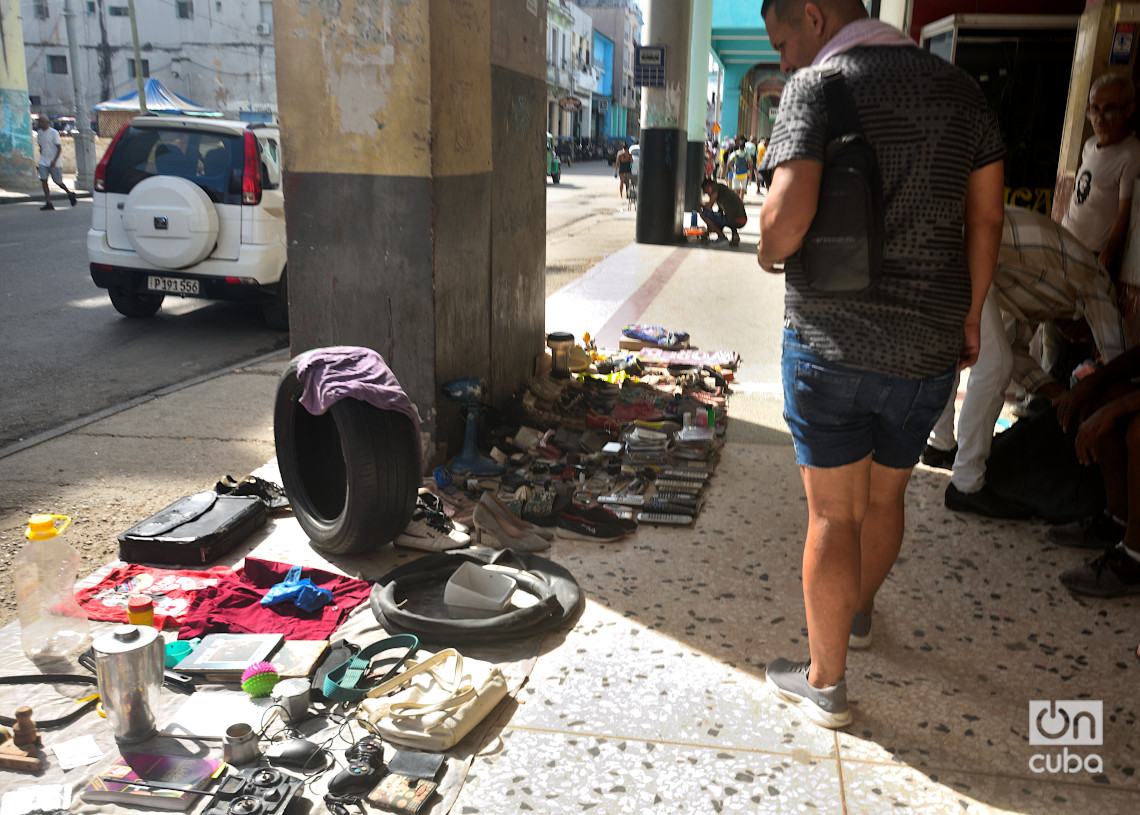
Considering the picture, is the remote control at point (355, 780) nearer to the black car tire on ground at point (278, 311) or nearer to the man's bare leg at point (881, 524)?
the man's bare leg at point (881, 524)

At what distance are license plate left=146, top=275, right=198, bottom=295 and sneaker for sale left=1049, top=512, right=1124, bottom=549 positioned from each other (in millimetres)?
7225

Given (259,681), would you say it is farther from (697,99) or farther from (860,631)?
(697,99)

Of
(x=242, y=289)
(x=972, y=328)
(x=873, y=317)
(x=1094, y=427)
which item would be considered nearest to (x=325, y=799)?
(x=873, y=317)

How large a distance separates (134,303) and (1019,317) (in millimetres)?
8028

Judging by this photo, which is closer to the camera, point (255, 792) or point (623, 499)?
point (255, 792)

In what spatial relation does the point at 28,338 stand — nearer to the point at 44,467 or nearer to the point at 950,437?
the point at 44,467

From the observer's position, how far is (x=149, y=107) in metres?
26.6

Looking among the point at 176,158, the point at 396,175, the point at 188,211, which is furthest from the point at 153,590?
the point at 176,158

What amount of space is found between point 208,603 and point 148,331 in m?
6.10

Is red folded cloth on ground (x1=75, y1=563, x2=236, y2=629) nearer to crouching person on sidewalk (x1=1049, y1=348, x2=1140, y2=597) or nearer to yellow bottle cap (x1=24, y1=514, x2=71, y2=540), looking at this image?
yellow bottle cap (x1=24, y1=514, x2=71, y2=540)

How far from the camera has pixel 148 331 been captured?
8867 mm

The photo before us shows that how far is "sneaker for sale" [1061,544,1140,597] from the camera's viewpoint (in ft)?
12.0

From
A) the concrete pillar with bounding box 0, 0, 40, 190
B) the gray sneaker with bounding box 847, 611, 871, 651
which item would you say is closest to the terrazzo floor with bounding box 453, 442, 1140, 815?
the gray sneaker with bounding box 847, 611, 871, 651

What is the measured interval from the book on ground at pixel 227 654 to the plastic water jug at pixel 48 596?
0.44m
